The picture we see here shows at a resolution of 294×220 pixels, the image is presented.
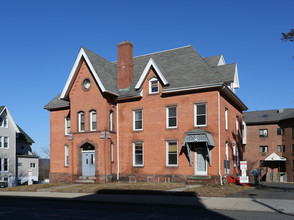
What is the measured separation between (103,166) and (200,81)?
36.4 feet

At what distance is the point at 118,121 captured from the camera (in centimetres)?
3169

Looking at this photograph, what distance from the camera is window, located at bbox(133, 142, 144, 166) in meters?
30.5

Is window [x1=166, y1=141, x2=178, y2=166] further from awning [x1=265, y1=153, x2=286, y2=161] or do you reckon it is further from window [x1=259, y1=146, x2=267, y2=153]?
window [x1=259, y1=146, x2=267, y2=153]

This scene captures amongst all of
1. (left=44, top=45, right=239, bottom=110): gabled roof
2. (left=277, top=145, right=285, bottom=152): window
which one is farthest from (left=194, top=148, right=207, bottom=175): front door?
(left=277, top=145, right=285, bottom=152): window

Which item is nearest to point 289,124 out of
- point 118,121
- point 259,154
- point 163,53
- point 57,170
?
point 259,154

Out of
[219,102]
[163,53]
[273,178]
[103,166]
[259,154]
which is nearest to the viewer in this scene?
[219,102]

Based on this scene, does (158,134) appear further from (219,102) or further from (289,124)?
(289,124)

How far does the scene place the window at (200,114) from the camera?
27750mm

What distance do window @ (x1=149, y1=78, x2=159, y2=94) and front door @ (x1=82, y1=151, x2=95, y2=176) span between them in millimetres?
7732

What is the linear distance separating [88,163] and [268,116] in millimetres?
42040

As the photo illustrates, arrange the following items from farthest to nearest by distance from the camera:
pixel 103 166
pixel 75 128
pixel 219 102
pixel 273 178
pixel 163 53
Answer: pixel 273 178 < pixel 163 53 < pixel 75 128 < pixel 103 166 < pixel 219 102

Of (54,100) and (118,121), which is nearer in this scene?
(118,121)

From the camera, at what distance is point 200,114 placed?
2788 centimetres

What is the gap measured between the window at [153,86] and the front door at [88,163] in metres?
7.73
